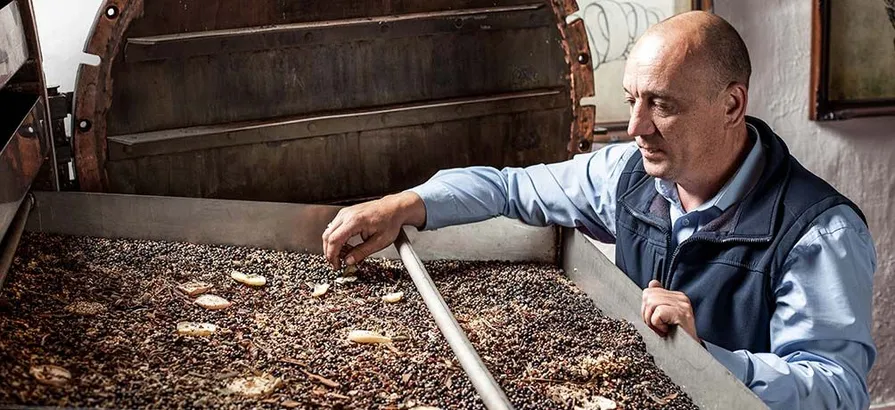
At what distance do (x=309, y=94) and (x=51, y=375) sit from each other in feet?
4.48

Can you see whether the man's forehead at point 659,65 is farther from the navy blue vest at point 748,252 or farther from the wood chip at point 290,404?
the wood chip at point 290,404

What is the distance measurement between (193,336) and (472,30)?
1.39m

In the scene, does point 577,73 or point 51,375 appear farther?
point 577,73

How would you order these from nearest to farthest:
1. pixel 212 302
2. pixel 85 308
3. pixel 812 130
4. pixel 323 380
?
pixel 323 380, pixel 85 308, pixel 212 302, pixel 812 130

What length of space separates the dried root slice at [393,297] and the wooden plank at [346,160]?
749 millimetres

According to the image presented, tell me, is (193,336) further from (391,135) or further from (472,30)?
(472,30)

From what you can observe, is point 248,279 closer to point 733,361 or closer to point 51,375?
point 51,375

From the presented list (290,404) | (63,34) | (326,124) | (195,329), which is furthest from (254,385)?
(63,34)

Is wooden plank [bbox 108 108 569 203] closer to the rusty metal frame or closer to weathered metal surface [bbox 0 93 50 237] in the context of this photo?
the rusty metal frame

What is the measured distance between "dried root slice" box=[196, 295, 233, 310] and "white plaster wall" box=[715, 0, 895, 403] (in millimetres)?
2157

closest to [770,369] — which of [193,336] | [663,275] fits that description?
[663,275]

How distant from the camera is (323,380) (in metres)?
1.66

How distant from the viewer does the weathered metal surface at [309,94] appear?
2.52m

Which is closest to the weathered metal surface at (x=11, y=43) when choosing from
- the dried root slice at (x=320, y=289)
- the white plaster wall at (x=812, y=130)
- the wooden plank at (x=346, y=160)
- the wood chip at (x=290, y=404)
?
the wooden plank at (x=346, y=160)
